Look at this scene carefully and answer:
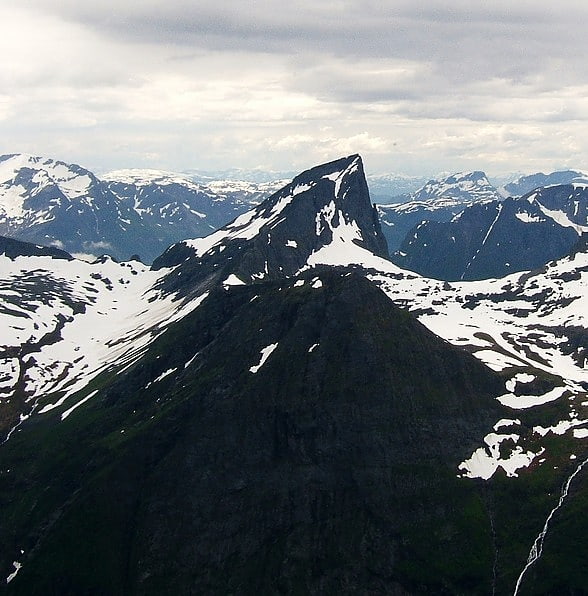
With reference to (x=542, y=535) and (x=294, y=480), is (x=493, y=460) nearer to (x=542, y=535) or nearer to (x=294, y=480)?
(x=542, y=535)

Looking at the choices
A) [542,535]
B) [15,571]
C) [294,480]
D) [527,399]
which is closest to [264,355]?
[294,480]

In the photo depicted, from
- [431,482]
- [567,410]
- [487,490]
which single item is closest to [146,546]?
[431,482]

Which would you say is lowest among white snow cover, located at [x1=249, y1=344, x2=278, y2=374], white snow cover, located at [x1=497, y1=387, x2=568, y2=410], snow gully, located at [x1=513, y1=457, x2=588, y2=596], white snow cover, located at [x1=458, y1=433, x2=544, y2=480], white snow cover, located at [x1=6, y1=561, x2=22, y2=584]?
white snow cover, located at [x1=6, y1=561, x2=22, y2=584]

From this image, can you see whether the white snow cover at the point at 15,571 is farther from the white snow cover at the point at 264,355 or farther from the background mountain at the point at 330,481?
the white snow cover at the point at 264,355

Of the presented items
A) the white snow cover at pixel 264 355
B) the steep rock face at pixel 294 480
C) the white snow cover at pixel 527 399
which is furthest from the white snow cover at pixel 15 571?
the white snow cover at pixel 527 399

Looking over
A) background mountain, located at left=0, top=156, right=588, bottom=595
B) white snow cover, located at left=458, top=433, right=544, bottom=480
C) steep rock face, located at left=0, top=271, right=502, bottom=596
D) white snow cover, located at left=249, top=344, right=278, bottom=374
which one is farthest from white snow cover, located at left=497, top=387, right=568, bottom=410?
white snow cover, located at left=249, top=344, right=278, bottom=374

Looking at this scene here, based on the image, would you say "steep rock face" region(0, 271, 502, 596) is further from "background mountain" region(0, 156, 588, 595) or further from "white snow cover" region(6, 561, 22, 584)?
"white snow cover" region(6, 561, 22, 584)

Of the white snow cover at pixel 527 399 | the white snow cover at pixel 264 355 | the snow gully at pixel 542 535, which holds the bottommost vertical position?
the snow gully at pixel 542 535
